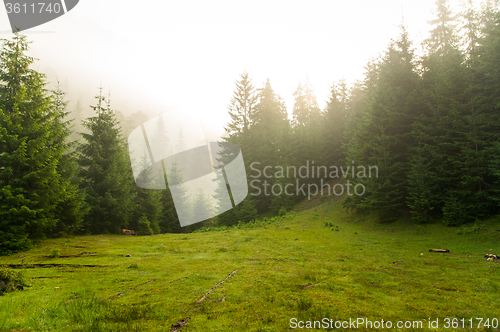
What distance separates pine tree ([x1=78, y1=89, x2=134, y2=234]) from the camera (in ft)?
73.6

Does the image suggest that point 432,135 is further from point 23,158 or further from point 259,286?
point 23,158

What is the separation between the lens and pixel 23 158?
13680 millimetres

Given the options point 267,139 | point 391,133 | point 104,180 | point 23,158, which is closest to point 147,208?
point 104,180

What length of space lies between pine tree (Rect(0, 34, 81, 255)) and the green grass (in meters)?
1.67

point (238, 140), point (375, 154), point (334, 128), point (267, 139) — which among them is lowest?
point (375, 154)

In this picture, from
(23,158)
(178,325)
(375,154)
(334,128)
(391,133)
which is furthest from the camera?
(334,128)

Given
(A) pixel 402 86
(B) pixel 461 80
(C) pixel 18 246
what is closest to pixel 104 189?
(C) pixel 18 246

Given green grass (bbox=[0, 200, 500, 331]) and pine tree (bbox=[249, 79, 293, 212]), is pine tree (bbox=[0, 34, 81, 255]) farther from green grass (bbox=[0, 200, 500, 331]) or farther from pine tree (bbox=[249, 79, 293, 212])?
pine tree (bbox=[249, 79, 293, 212])

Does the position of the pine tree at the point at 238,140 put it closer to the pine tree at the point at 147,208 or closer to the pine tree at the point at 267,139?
the pine tree at the point at 267,139

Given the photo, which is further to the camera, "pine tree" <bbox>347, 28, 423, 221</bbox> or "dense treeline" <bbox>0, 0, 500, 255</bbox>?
"pine tree" <bbox>347, 28, 423, 221</bbox>

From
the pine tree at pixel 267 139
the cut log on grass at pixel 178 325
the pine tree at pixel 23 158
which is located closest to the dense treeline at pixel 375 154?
the pine tree at pixel 23 158

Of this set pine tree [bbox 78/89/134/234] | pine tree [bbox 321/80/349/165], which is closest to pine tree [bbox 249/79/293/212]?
pine tree [bbox 321/80/349/165]

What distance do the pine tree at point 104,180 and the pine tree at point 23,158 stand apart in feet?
18.5

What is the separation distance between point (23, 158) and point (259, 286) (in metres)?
15.5
